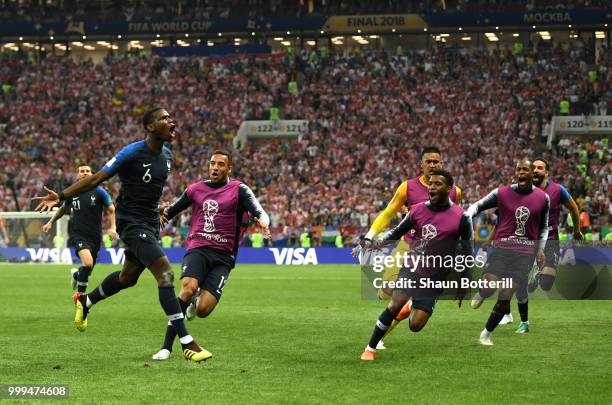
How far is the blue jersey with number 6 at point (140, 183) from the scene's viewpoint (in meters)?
10.8

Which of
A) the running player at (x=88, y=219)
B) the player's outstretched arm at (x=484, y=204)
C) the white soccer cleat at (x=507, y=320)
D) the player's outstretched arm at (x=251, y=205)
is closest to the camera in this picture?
the player's outstretched arm at (x=251, y=205)

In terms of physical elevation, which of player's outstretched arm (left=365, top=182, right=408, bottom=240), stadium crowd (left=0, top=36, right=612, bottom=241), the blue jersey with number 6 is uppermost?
the blue jersey with number 6

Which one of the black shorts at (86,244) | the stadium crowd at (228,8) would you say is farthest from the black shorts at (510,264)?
the stadium crowd at (228,8)

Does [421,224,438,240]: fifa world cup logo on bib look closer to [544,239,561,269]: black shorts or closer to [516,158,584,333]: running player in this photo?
[516,158,584,333]: running player

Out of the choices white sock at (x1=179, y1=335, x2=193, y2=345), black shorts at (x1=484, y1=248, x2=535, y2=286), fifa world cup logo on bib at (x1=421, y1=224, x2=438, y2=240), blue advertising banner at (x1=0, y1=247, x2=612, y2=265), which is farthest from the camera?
blue advertising banner at (x1=0, y1=247, x2=612, y2=265)

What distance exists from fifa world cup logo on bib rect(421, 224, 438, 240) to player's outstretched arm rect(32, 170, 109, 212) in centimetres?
343

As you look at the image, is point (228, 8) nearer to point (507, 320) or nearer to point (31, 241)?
point (31, 241)

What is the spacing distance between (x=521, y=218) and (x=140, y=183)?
190 inches

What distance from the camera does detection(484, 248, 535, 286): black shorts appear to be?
12.6m

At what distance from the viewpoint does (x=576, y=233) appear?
14.9 m

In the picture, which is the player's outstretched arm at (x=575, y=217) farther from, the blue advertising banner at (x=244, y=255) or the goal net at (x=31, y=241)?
the goal net at (x=31, y=241)

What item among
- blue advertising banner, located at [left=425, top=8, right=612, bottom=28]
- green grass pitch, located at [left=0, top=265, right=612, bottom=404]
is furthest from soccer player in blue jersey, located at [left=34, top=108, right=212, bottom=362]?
blue advertising banner, located at [left=425, top=8, right=612, bottom=28]

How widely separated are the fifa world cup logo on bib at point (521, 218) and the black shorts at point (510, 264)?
0.93ft

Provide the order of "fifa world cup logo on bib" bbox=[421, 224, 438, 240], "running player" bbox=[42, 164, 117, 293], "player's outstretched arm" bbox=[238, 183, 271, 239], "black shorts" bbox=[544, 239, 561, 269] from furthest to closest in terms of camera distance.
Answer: "running player" bbox=[42, 164, 117, 293], "black shorts" bbox=[544, 239, 561, 269], "player's outstretched arm" bbox=[238, 183, 271, 239], "fifa world cup logo on bib" bbox=[421, 224, 438, 240]
